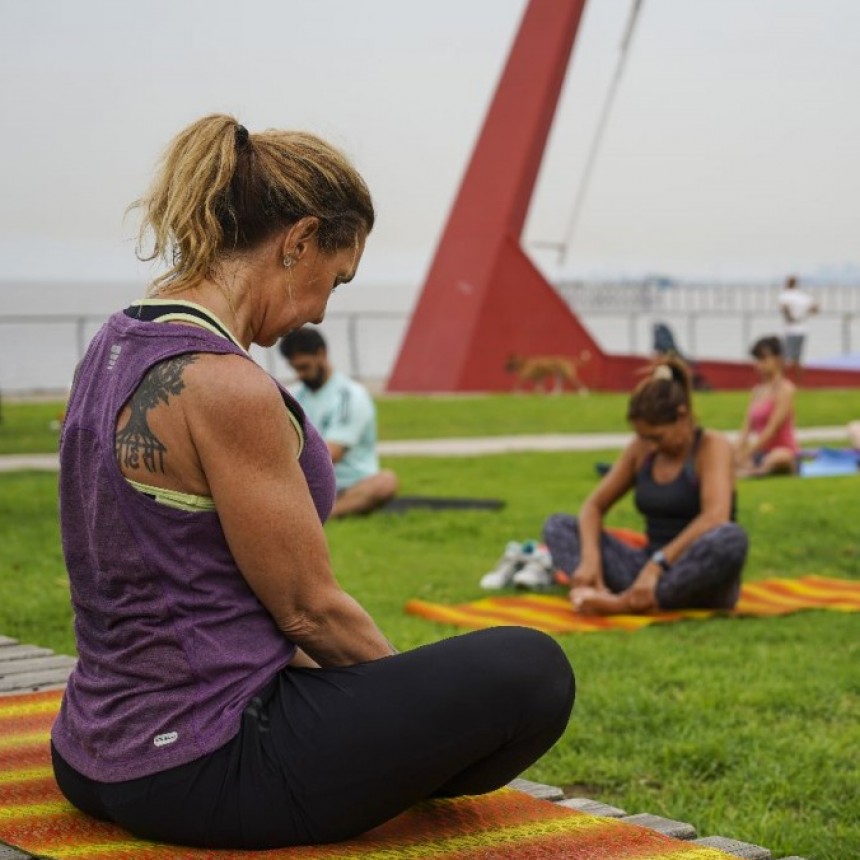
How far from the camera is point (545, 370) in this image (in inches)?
810

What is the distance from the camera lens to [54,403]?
1914 centimetres

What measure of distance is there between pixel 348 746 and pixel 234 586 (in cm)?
32

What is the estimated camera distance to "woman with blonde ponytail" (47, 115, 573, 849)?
238 centimetres

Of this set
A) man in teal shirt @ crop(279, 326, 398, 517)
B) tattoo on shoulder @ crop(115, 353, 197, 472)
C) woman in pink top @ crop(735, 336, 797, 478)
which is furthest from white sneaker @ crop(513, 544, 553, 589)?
tattoo on shoulder @ crop(115, 353, 197, 472)

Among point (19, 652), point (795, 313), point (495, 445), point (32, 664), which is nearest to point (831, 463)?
point (495, 445)

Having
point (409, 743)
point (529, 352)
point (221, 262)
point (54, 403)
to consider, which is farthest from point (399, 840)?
point (529, 352)

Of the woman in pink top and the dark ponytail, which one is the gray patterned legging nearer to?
the dark ponytail

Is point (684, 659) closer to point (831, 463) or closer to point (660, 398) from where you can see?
point (660, 398)

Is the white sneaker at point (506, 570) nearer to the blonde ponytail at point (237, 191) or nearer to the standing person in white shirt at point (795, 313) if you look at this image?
the blonde ponytail at point (237, 191)

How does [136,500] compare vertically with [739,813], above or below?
above

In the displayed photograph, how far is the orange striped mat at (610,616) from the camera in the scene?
5.86 m

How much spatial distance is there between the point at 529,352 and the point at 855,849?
58.6 feet

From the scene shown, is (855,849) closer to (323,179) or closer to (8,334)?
(323,179)

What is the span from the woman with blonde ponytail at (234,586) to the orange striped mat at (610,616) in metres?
3.18
